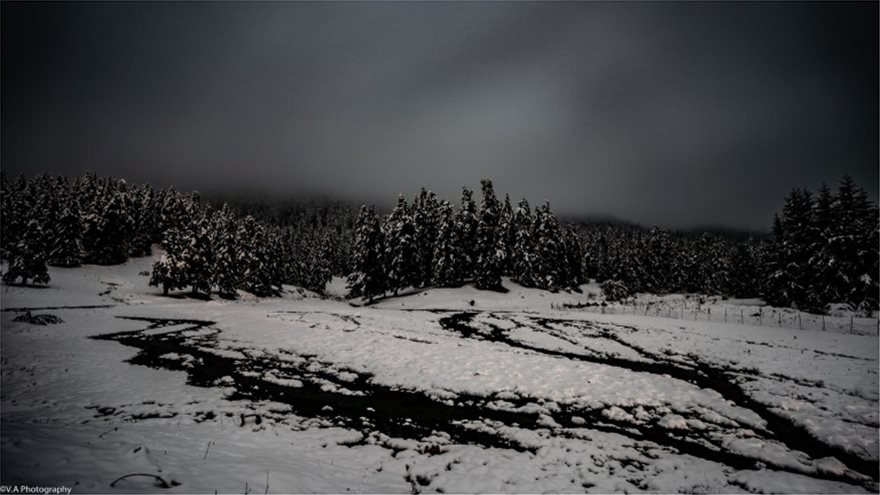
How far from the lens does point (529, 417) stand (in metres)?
12.8

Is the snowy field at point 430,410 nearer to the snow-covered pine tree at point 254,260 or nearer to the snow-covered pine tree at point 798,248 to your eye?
the snow-covered pine tree at point 798,248

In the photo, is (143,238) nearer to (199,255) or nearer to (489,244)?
(199,255)

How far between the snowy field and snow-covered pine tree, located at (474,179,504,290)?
28471 mm

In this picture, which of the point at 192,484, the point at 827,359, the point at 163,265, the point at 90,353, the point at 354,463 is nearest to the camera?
the point at 192,484

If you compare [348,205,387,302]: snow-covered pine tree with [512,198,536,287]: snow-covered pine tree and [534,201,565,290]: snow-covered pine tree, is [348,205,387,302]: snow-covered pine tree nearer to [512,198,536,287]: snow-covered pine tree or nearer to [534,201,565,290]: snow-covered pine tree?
[512,198,536,287]: snow-covered pine tree

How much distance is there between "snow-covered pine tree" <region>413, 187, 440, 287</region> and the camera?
192 feet

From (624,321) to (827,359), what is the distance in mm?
13523

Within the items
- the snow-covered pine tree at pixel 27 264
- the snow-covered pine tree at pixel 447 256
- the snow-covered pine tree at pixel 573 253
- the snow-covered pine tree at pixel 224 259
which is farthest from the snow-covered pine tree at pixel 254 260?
the snow-covered pine tree at pixel 573 253

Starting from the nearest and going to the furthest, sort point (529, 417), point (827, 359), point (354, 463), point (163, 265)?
point (354, 463), point (529, 417), point (827, 359), point (163, 265)

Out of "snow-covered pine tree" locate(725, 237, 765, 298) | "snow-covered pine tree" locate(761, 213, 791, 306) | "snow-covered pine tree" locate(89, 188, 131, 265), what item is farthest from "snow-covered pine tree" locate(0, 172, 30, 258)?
"snow-covered pine tree" locate(725, 237, 765, 298)

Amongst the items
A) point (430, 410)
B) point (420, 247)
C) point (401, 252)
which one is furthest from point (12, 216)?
point (430, 410)

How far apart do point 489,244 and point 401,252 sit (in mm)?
13342

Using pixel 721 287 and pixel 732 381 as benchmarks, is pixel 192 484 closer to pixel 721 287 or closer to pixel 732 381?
pixel 732 381

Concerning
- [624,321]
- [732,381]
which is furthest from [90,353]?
[624,321]
